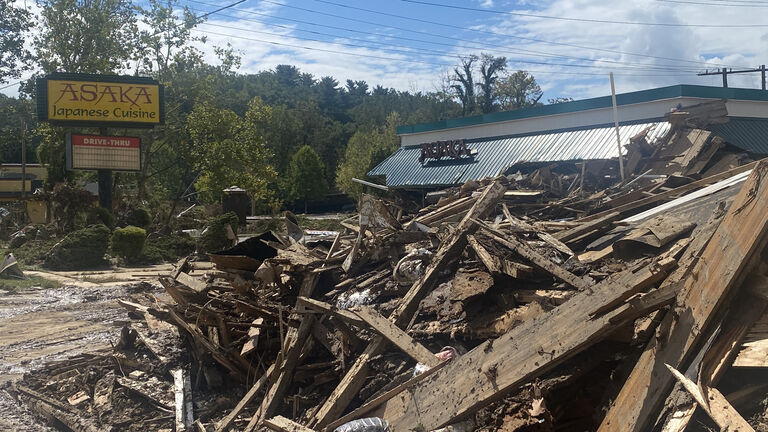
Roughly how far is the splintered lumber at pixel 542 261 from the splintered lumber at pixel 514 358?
30.5 inches

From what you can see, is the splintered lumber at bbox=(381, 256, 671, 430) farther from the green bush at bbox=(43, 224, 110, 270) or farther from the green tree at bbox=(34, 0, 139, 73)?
the green tree at bbox=(34, 0, 139, 73)

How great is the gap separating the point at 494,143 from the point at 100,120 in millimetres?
17433

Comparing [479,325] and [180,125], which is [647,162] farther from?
[180,125]

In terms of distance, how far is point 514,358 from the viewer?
4.48 metres

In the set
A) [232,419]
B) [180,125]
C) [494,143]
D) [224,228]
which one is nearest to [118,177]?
[180,125]

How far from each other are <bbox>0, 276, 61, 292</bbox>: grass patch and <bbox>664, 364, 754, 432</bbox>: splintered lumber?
17.3 metres

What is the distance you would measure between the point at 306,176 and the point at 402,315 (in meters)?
54.0

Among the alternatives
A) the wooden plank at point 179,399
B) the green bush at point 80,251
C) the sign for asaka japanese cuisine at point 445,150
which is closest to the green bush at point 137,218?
the green bush at point 80,251

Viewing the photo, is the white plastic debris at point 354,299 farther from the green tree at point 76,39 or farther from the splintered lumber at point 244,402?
the green tree at point 76,39

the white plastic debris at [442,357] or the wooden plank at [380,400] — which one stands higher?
the white plastic debris at [442,357]

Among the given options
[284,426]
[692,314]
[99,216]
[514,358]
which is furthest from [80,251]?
[692,314]

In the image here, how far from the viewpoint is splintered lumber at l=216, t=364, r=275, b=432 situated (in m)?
6.11

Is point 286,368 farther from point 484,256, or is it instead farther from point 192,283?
point 192,283

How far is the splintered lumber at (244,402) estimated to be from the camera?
6109 millimetres
